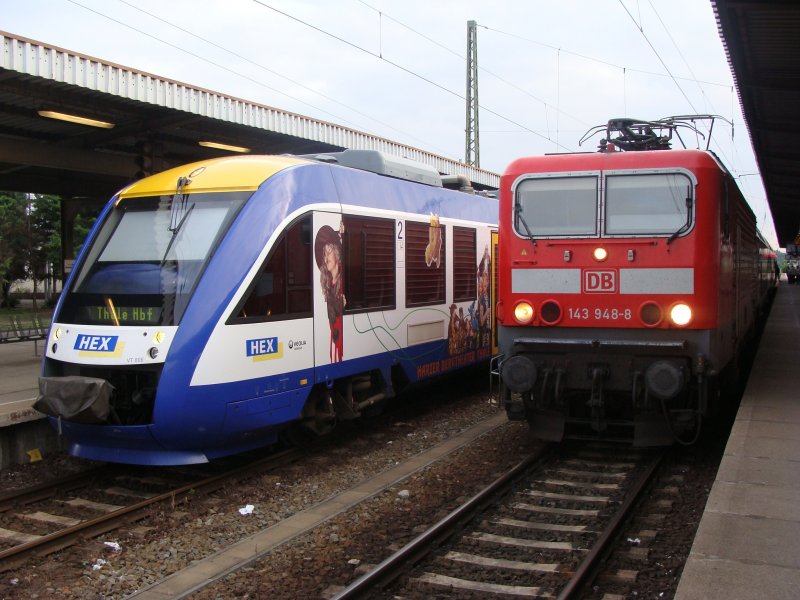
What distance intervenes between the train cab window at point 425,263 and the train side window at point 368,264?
1.41ft

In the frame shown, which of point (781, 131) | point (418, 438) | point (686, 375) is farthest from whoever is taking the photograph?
point (781, 131)

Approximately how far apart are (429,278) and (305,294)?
2.92 metres

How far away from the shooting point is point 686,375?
7.10 m

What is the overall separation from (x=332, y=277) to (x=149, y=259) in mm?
1882

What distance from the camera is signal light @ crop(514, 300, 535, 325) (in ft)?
25.6

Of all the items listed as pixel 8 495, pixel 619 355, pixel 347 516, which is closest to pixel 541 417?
pixel 619 355

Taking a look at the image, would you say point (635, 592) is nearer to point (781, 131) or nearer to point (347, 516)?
point (347, 516)

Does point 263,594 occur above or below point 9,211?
below

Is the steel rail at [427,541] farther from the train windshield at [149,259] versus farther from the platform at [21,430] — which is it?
the platform at [21,430]

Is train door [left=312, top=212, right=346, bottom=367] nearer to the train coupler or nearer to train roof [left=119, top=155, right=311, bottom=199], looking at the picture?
train roof [left=119, top=155, right=311, bottom=199]

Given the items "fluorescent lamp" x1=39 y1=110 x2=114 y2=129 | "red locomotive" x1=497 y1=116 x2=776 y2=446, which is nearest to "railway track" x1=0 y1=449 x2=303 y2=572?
Answer: "red locomotive" x1=497 y1=116 x2=776 y2=446

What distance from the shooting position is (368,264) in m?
8.88

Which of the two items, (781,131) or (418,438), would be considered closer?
(418,438)

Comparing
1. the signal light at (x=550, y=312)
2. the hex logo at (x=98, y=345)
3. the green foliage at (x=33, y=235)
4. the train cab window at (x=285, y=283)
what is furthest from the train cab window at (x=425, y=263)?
the green foliage at (x=33, y=235)
